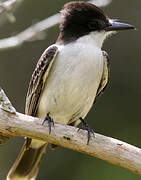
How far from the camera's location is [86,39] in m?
7.00

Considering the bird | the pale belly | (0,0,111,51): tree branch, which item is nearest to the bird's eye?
the bird

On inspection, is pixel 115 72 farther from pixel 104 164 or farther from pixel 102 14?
pixel 102 14

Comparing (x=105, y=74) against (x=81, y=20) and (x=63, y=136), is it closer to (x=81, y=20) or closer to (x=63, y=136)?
(x=81, y=20)

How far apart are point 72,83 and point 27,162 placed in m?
0.99

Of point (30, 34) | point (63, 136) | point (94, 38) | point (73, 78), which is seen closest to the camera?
point (63, 136)

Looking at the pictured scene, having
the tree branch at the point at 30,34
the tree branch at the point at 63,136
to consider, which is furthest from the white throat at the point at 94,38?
the tree branch at the point at 63,136

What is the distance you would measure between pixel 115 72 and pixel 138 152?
12.9 ft

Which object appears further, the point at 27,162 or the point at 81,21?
the point at 27,162

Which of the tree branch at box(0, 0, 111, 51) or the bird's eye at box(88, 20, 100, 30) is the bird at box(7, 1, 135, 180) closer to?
the bird's eye at box(88, 20, 100, 30)

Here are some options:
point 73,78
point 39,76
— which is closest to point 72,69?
point 73,78

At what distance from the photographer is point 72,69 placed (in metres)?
6.90

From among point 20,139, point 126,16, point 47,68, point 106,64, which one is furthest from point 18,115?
point 126,16

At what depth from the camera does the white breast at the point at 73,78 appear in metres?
6.90

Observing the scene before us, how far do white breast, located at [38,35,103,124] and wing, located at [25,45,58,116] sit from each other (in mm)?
52
